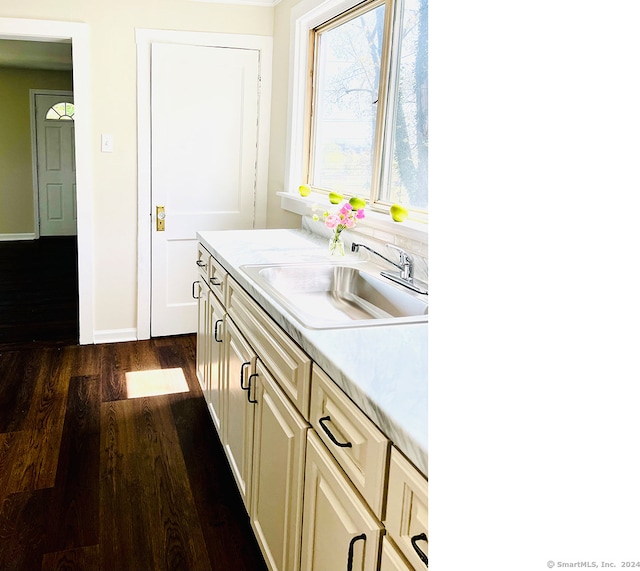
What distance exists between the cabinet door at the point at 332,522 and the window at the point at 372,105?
134cm

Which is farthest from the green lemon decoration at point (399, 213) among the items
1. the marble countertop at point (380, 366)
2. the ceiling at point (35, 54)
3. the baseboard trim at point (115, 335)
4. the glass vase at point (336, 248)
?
the ceiling at point (35, 54)

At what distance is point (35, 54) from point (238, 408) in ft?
19.1

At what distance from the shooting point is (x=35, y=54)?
6.35 metres

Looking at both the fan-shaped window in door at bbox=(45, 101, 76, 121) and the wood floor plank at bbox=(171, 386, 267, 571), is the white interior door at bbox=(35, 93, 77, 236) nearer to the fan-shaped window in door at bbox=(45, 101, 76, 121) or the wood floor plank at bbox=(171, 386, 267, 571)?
the fan-shaped window in door at bbox=(45, 101, 76, 121)

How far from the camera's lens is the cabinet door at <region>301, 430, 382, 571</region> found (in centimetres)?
105

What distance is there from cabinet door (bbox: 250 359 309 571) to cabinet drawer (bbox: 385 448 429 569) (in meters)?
0.43

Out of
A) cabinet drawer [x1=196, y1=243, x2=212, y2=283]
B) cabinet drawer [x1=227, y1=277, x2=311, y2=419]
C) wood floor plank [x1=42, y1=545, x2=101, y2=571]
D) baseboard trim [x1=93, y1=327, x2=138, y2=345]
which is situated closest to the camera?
cabinet drawer [x1=227, y1=277, x2=311, y2=419]

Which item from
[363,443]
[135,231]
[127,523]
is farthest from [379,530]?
[135,231]

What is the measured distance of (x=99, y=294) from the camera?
12.3 feet

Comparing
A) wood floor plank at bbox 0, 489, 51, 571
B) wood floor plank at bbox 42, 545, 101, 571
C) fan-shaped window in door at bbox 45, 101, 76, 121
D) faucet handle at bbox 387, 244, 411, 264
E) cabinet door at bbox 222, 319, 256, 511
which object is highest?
fan-shaped window in door at bbox 45, 101, 76, 121

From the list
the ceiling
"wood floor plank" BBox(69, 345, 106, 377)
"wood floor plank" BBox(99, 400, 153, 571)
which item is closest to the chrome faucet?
"wood floor plank" BBox(99, 400, 153, 571)

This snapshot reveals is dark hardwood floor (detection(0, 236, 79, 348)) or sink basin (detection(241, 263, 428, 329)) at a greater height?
sink basin (detection(241, 263, 428, 329))

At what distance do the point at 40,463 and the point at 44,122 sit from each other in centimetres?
664
